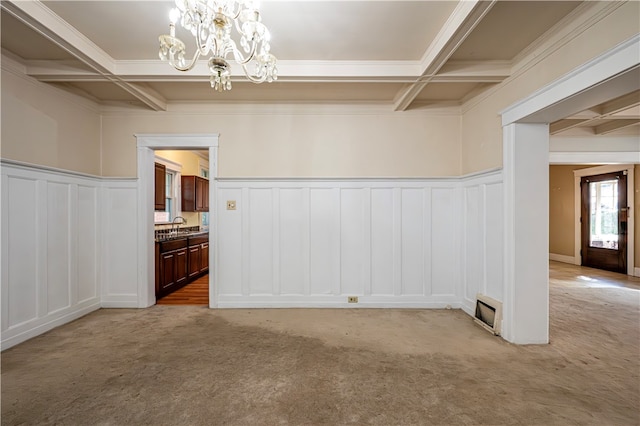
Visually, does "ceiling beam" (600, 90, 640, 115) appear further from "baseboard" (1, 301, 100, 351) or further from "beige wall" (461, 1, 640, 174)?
"baseboard" (1, 301, 100, 351)

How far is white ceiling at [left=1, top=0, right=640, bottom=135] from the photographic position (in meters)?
2.29

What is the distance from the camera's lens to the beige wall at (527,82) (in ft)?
6.34

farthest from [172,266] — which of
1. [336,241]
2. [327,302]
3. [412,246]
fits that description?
[412,246]

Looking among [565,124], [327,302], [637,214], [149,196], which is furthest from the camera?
[637,214]

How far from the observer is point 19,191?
2.88m

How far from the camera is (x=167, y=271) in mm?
4633

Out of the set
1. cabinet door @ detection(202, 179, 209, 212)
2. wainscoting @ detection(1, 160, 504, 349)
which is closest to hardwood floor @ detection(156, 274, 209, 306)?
wainscoting @ detection(1, 160, 504, 349)

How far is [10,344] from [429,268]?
15.4 ft

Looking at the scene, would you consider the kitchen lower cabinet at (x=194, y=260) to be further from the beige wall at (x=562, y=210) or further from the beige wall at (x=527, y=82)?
the beige wall at (x=562, y=210)

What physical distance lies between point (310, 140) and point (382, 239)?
1.71 metres

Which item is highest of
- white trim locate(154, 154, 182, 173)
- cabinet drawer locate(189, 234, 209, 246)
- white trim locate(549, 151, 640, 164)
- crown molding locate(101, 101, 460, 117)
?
crown molding locate(101, 101, 460, 117)

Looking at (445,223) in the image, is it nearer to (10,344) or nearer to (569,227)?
(10,344)

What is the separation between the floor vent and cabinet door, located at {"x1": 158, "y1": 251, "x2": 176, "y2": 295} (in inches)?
175

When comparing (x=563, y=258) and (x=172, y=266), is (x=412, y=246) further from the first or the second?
(x=563, y=258)
